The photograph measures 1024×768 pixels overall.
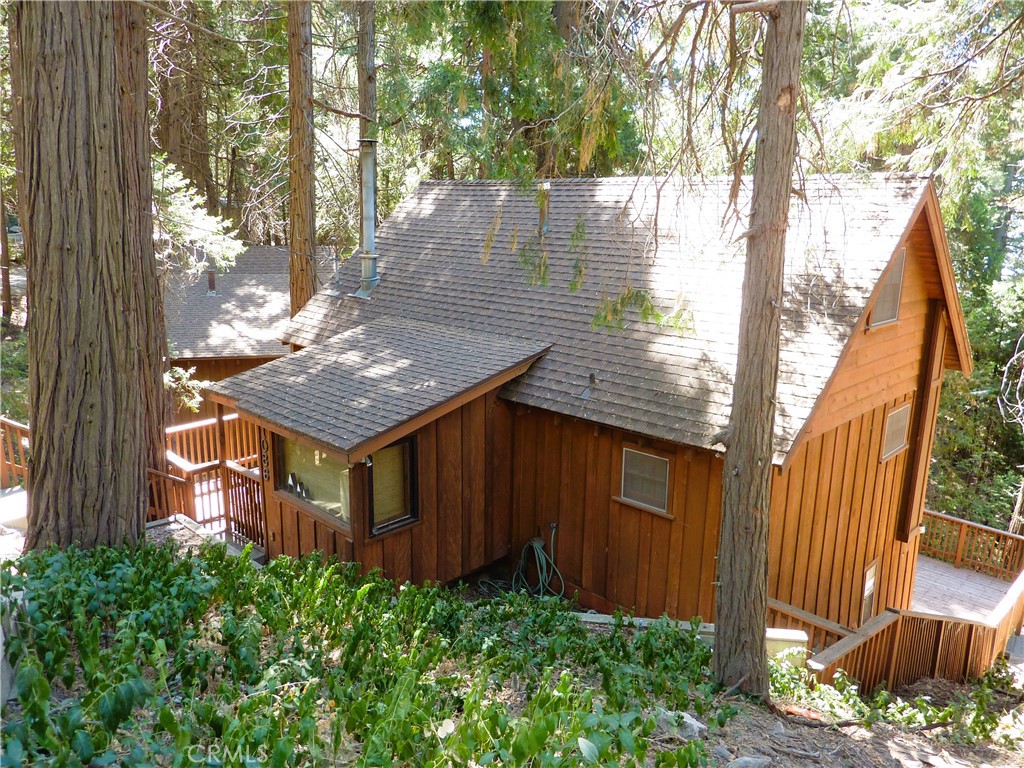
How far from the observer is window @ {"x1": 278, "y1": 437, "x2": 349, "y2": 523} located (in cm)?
809

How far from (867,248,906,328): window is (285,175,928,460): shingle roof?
32.9 inches

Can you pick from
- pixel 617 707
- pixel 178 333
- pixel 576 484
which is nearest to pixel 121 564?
pixel 617 707

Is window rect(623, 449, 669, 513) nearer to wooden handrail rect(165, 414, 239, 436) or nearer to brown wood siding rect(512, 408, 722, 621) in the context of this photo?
brown wood siding rect(512, 408, 722, 621)

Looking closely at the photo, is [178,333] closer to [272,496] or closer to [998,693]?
[272,496]

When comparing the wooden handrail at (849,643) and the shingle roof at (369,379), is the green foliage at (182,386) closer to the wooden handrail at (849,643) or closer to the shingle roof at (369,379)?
the shingle roof at (369,379)

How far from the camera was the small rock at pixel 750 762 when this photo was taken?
410cm

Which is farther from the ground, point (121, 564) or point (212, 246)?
point (212, 246)

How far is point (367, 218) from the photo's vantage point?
12312 millimetres

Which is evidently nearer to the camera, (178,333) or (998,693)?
(998,693)

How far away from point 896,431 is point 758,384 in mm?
5995

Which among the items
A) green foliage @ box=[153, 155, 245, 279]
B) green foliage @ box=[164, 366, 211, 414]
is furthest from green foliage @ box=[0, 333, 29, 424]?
green foliage @ box=[153, 155, 245, 279]

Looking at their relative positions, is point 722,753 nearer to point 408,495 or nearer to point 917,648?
point 408,495

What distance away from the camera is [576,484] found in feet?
30.1

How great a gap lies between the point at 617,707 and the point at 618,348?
554 centimetres
